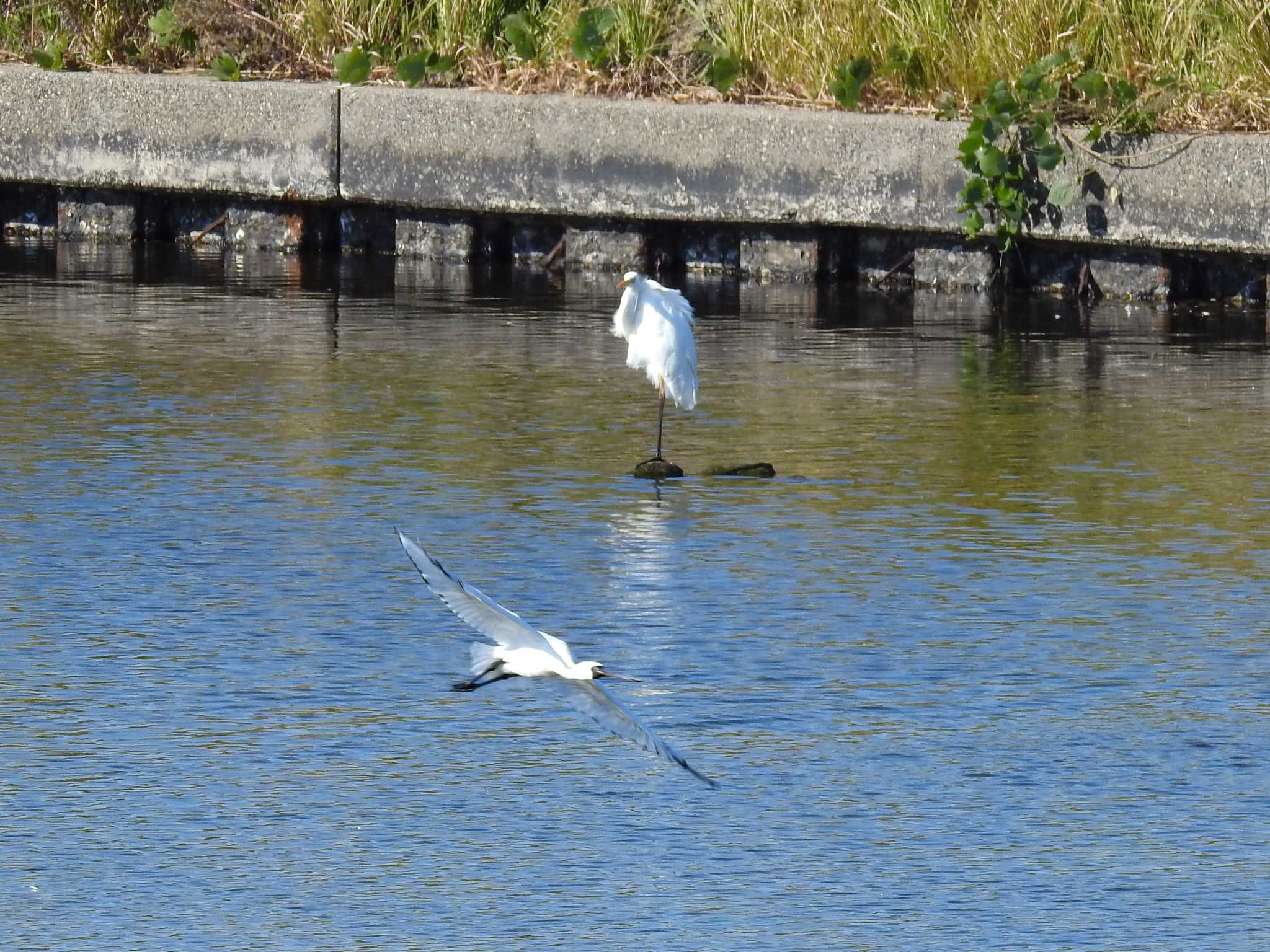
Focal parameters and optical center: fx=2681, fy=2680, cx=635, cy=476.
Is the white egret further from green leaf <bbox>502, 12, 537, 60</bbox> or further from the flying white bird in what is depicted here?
green leaf <bbox>502, 12, 537, 60</bbox>

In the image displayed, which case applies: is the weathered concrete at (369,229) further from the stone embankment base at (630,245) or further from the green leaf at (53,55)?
the green leaf at (53,55)

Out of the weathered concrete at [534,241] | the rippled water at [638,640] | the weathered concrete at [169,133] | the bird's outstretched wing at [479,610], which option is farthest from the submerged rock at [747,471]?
the weathered concrete at [169,133]

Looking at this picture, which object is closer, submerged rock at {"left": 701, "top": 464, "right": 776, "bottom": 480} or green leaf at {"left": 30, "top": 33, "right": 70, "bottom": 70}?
submerged rock at {"left": 701, "top": 464, "right": 776, "bottom": 480}

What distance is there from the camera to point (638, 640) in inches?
269

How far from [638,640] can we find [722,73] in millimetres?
7659

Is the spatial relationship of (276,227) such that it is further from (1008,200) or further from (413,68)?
(1008,200)

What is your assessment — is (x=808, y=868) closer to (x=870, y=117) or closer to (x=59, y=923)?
(x=59, y=923)

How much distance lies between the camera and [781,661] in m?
6.63

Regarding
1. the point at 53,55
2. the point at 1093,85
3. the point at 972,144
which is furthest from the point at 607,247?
the point at 53,55

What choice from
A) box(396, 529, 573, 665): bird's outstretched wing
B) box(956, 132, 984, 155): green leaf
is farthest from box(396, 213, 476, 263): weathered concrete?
box(396, 529, 573, 665): bird's outstretched wing

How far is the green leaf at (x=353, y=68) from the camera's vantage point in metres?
14.8

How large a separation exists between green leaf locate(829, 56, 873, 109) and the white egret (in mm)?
4321

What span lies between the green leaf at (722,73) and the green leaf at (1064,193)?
2.13m

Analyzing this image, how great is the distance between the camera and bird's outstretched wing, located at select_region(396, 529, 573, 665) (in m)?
4.75
